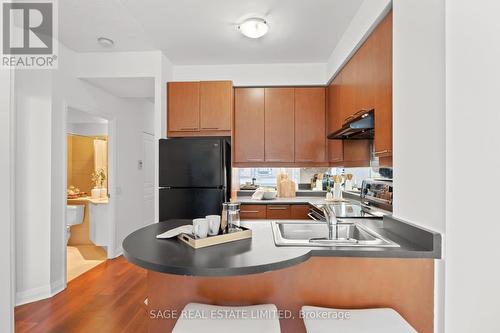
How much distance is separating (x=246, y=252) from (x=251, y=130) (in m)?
2.46

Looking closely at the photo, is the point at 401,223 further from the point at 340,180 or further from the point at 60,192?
the point at 60,192

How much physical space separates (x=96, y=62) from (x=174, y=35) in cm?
114

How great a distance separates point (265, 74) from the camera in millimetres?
3512

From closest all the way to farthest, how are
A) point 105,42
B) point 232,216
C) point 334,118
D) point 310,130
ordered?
point 232,216 < point 105,42 < point 334,118 < point 310,130

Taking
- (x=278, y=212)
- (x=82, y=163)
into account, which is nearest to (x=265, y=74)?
(x=278, y=212)

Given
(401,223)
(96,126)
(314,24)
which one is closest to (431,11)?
(401,223)

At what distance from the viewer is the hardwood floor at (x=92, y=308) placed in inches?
89.4

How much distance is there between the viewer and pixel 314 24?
8.43 ft

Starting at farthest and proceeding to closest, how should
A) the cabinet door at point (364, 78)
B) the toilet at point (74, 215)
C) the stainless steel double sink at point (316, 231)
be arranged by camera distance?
the toilet at point (74, 215), the cabinet door at point (364, 78), the stainless steel double sink at point (316, 231)

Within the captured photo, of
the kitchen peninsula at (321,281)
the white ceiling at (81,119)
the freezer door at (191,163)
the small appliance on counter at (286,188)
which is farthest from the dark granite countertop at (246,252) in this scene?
the white ceiling at (81,119)

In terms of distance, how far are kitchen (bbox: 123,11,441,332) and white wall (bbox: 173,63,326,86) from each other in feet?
0.36

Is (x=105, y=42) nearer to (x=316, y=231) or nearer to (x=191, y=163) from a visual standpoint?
(x=191, y=163)

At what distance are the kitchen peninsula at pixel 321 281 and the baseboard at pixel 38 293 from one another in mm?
2005

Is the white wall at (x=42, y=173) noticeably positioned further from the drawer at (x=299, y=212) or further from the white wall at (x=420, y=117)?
the white wall at (x=420, y=117)
